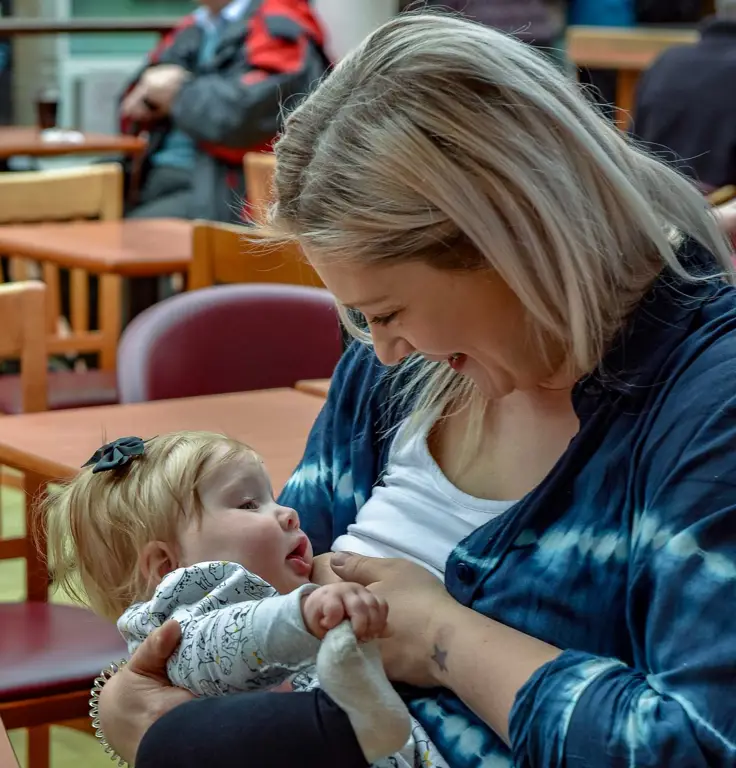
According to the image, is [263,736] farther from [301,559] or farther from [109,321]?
[109,321]

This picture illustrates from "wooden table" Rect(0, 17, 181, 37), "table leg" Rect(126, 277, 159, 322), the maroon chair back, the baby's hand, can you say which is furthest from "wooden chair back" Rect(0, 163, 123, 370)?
the baby's hand

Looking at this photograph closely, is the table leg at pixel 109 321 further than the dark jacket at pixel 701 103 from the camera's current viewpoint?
Yes

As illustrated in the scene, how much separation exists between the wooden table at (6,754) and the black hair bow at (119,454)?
39cm

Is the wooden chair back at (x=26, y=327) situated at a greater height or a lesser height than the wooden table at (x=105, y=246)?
greater

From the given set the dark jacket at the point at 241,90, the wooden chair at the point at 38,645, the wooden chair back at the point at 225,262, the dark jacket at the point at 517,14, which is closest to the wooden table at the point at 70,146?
the dark jacket at the point at 241,90

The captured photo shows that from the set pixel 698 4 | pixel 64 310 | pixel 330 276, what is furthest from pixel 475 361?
pixel 698 4

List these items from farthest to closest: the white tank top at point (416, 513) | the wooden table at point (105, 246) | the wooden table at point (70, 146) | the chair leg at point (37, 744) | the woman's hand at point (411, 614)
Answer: the wooden table at point (70, 146), the wooden table at point (105, 246), the chair leg at point (37, 744), the white tank top at point (416, 513), the woman's hand at point (411, 614)

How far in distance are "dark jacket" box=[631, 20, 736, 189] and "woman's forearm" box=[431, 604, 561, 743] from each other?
2.74 meters

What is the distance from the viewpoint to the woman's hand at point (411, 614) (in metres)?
1.32

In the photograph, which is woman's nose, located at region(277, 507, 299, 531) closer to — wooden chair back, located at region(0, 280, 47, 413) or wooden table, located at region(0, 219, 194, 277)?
wooden chair back, located at region(0, 280, 47, 413)

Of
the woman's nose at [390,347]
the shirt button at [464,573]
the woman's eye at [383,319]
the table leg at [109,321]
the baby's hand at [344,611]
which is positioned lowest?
the table leg at [109,321]

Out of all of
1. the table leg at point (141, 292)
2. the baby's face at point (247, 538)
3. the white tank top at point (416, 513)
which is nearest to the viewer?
the white tank top at point (416, 513)

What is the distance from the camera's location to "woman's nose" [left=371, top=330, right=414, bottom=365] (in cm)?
135

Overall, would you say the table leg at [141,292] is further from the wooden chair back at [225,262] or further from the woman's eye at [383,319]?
the woman's eye at [383,319]
